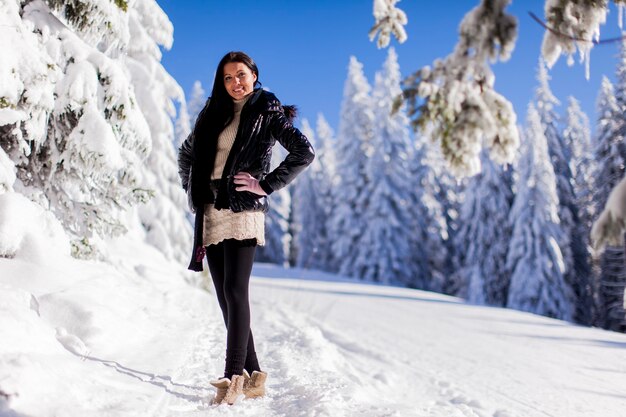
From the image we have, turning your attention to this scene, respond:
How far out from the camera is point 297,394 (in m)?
3.54

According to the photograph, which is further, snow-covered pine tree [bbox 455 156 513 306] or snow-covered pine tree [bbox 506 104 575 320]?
snow-covered pine tree [bbox 455 156 513 306]

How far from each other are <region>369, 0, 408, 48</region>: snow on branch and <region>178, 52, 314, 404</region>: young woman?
1.09 metres

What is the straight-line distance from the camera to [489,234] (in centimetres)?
3394

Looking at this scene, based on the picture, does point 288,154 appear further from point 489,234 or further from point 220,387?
point 489,234

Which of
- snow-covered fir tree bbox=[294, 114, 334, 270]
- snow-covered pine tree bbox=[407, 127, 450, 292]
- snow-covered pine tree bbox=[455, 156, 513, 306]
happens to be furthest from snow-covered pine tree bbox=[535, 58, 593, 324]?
snow-covered fir tree bbox=[294, 114, 334, 270]

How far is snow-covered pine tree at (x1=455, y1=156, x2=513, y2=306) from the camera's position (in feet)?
110

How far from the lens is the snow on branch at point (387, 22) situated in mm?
3861

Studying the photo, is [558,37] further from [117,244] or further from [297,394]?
[117,244]

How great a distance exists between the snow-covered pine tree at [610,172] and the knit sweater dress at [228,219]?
25.6 meters

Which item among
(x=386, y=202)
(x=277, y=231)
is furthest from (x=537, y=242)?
(x=277, y=231)

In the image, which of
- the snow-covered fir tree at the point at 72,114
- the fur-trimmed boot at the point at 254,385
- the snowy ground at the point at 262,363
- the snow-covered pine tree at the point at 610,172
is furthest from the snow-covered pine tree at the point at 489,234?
the fur-trimmed boot at the point at 254,385

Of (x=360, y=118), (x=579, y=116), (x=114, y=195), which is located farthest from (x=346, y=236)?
(x=114, y=195)

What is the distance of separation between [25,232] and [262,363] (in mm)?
2462

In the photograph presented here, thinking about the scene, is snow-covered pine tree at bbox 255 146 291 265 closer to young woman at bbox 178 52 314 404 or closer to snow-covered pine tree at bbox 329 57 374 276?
snow-covered pine tree at bbox 329 57 374 276
